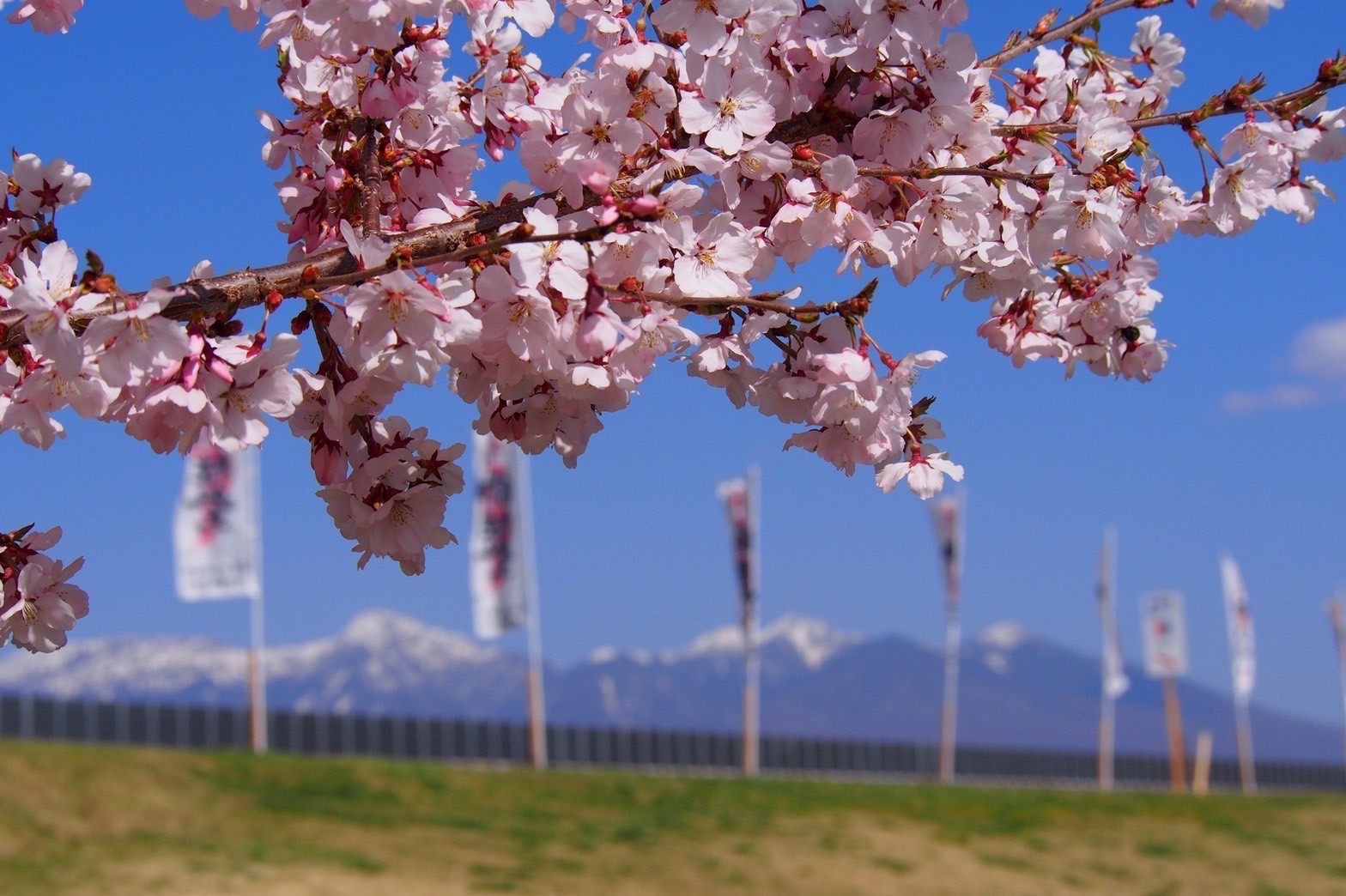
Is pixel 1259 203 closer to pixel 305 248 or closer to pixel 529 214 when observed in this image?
pixel 529 214

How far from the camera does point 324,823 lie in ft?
54.2

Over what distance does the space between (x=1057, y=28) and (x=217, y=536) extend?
66.2ft

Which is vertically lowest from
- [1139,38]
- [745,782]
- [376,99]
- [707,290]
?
[745,782]

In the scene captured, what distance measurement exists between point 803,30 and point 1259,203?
1022 millimetres

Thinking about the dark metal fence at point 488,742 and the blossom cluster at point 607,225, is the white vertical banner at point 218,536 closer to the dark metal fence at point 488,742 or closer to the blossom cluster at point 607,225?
the dark metal fence at point 488,742

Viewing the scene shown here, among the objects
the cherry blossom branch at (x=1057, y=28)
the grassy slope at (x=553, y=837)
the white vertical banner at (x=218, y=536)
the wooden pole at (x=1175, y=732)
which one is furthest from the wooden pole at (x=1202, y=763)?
the cherry blossom branch at (x=1057, y=28)

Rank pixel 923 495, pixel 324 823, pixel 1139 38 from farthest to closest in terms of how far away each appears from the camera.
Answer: pixel 324 823 < pixel 1139 38 < pixel 923 495

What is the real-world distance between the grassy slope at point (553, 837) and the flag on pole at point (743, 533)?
12.7 feet

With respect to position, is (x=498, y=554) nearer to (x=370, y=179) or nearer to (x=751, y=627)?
(x=751, y=627)

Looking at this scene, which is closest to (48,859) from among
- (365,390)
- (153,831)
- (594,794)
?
(153,831)

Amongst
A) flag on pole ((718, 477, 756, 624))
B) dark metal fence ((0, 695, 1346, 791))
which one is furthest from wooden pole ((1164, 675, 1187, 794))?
flag on pole ((718, 477, 756, 624))

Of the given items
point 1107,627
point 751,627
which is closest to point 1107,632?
point 1107,627

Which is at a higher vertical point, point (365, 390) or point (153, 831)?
point (365, 390)

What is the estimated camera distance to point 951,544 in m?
30.3
